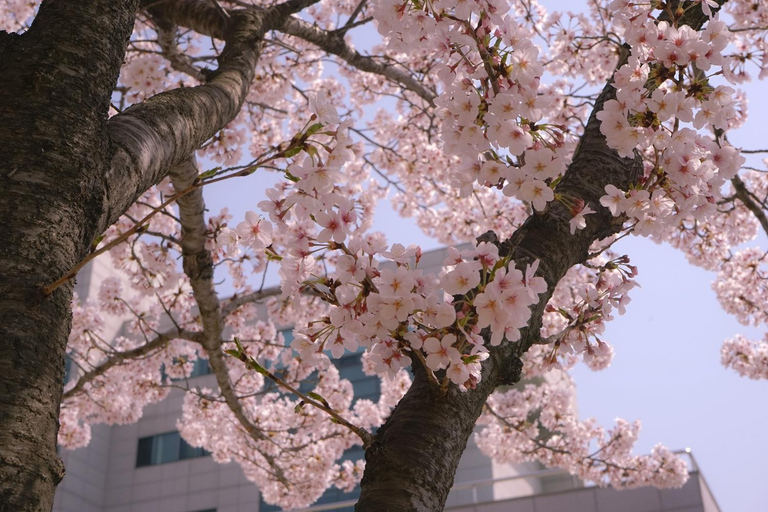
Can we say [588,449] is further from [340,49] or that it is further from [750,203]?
[340,49]

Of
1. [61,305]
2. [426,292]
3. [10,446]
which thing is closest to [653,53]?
[426,292]

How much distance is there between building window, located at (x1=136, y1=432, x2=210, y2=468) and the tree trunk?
75.0ft

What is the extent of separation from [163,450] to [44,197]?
24.5m

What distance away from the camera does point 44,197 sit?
60.9 inches

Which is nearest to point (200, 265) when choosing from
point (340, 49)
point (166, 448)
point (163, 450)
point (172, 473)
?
point (340, 49)

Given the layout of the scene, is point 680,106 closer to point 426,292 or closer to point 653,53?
point 653,53

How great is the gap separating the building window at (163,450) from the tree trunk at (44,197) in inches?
900

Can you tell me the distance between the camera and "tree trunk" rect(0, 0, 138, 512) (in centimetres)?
133

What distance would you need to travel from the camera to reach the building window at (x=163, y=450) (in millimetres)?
23523

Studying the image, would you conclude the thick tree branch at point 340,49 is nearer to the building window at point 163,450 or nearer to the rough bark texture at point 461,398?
the rough bark texture at point 461,398

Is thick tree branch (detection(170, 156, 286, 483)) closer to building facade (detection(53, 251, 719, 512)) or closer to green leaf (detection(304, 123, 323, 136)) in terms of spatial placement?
green leaf (detection(304, 123, 323, 136))

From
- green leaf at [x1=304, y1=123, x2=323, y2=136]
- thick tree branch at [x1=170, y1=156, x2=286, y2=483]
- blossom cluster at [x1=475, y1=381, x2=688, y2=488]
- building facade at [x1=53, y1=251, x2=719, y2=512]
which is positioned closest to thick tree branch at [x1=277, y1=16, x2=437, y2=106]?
thick tree branch at [x1=170, y1=156, x2=286, y2=483]

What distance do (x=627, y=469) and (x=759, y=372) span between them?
2299 millimetres

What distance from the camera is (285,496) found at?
10125 millimetres
